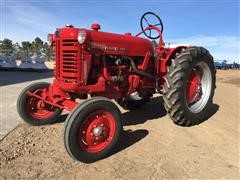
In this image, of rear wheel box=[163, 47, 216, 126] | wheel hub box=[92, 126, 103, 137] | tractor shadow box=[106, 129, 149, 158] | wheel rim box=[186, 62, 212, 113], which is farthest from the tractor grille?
wheel rim box=[186, 62, 212, 113]

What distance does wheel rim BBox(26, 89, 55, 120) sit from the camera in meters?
6.15

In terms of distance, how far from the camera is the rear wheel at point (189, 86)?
228 inches

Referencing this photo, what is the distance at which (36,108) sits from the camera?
6.23m

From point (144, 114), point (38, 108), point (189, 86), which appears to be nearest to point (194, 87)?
point (189, 86)

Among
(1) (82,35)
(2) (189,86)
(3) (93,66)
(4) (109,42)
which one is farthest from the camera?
(2) (189,86)

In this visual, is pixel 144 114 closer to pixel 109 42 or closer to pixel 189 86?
pixel 189 86

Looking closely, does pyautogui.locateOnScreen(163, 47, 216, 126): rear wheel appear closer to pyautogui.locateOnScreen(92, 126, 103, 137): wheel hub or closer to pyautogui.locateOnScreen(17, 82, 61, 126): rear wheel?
pyautogui.locateOnScreen(92, 126, 103, 137): wheel hub

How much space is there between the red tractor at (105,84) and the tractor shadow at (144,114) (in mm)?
452

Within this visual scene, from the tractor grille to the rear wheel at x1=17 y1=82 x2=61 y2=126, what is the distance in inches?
37.2

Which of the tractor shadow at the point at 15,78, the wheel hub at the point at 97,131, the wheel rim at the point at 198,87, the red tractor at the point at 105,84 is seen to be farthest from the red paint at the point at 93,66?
the tractor shadow at the point at 15,78

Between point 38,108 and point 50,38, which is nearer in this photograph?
point 50,38

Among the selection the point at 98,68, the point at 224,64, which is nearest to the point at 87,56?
the point at 98,68

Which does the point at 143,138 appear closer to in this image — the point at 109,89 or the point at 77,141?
the point at 109,89

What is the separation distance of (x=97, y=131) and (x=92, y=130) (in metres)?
0.07
